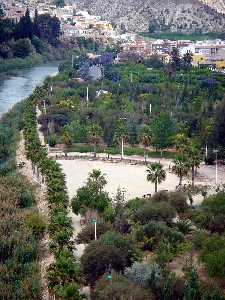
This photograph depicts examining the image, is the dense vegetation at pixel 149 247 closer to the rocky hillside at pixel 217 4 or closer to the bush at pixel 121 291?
the bush at pixel 121 291

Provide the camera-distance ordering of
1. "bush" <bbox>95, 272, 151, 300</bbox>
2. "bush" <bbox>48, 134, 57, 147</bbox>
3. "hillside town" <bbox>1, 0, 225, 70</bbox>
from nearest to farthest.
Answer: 1. "bush" <bbox>95, 272, 151, 300</bbox>
2. "bush" <bbox>48, 134, 57, 147</bbox>
3. "hillside town" <bbox>1, 0, 225, 70</bbox>

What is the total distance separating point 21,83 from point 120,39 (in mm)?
38832

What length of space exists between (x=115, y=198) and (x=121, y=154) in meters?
9.90

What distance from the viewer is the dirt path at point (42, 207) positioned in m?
21.8

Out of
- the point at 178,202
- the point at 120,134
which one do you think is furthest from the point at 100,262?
the point at 120,134

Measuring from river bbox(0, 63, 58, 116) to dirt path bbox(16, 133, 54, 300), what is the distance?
53.1ft

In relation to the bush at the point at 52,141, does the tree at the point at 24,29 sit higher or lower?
higher

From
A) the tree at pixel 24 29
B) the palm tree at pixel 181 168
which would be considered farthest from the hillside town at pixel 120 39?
the palm tree at pixel 181 168

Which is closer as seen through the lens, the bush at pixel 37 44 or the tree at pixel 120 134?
the tree at pixel 120 134

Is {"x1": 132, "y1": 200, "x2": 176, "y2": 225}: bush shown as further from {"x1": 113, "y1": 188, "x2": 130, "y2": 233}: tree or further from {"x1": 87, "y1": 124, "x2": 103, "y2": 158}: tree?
{"x1": 87, "y1": 124, "x2": 103, "y2": 158}: tree

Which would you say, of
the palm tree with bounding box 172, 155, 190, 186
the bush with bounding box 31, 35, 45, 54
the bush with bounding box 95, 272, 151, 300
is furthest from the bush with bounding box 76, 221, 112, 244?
the bush with bounding box 31, 35, 45, 54

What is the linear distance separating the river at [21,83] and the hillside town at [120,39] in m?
9.49

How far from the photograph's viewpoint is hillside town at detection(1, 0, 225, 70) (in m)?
81.3

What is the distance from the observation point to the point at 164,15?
13250 centimetres
